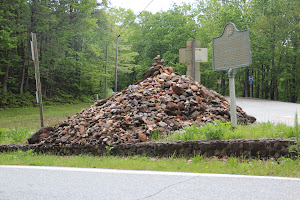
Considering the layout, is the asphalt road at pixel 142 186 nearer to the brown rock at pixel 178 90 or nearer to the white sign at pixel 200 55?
the brown rock at pixel 178 90

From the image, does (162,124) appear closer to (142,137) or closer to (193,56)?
(142,137)

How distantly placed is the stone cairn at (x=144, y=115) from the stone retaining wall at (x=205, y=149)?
9.7 inches

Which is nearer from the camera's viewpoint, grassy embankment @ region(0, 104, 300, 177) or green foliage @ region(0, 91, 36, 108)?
grassy embankment @ region(0, 104, 300, 177)

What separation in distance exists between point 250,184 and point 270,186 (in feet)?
0.90

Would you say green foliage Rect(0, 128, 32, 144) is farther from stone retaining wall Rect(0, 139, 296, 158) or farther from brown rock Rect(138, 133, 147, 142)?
brown rock Rect(138, 133, 147, 142)

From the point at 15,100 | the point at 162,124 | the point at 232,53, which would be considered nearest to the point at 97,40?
the point at 15,100

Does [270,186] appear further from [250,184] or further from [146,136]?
[146,136]

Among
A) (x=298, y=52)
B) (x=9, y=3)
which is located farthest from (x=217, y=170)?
(x=298, y=52)

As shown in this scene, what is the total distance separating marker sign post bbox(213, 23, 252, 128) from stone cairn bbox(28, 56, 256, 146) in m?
1.39

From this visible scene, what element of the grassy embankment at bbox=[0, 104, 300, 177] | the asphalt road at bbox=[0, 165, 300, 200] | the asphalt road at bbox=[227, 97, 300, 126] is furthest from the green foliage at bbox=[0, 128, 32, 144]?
the asphalt road at bbox=[227, 97, 300, 126]

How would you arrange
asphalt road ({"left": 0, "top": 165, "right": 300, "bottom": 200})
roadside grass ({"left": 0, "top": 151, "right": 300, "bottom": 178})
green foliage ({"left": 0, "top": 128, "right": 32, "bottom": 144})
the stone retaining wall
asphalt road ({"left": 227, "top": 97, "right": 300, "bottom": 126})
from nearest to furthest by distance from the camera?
asphalt road ({"left": 0, "top": 165, "right": 300, "bottom": 200}) < roadside grass ({"left": 0, "top": 151, "right": 300, "bottom": 178}) < the stone retaining wall < green foliage ({"left": 0, "top": 128, "right": 32, "bottom": 144}) < asphalt road ({"left": 227, "top": 97, "right": 300, "bottom": 126})

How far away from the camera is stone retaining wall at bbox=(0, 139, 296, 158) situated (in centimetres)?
552

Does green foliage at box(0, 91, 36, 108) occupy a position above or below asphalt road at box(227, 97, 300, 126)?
above

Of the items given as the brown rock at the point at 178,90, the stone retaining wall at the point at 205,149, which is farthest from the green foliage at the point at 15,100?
the brown rock at the point at 178,90
